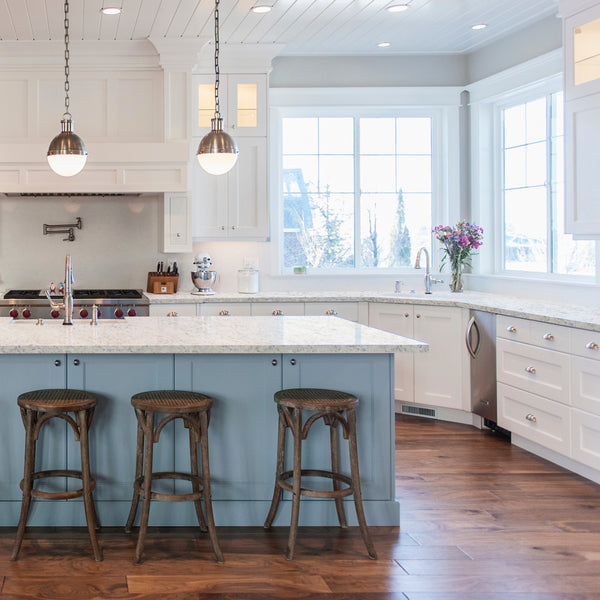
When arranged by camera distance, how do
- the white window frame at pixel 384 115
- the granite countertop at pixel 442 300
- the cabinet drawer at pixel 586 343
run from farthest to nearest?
1. the white window frame at pixel 384 115
2. the granite countertop at pixel 442 300
3. the cabinet drawer at pixel 586 343

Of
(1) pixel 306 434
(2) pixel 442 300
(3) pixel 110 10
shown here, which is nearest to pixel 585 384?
(2) pixel 442 300

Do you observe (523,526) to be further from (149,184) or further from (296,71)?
(296,71)

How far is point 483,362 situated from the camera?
4879mm

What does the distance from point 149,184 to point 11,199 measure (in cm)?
122

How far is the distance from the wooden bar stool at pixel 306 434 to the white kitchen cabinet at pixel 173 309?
2.50 metres

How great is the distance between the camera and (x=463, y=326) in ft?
16.6

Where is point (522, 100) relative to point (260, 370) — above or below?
above

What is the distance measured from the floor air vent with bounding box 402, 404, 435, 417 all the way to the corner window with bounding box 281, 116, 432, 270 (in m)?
1.30

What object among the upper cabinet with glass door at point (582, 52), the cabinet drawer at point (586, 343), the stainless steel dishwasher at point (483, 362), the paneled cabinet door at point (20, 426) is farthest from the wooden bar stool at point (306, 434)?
the upper cabinet with glass door at point (582, 52)

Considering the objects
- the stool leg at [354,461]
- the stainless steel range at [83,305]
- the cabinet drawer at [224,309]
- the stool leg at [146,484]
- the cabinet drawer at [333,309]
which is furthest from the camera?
the cabinet drawer at [333,309]

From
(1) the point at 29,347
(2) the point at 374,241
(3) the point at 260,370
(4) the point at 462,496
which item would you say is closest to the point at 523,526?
(4) the point at 462,496

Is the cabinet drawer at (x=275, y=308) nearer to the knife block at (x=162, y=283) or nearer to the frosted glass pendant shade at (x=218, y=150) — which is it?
the knife block at (x=162, y=283)

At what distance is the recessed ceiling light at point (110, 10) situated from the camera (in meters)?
4.79

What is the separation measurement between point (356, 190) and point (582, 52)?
2.38m
